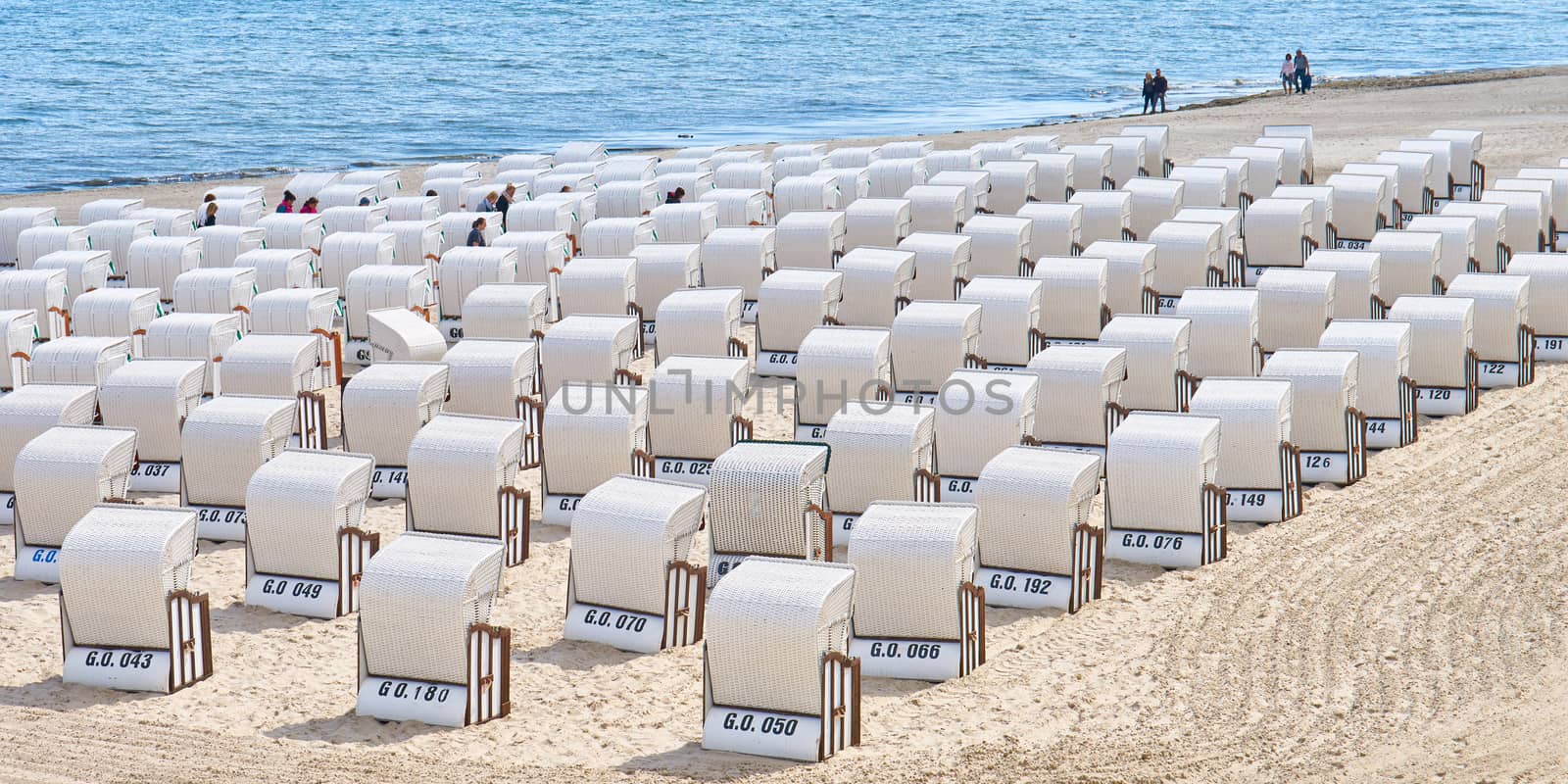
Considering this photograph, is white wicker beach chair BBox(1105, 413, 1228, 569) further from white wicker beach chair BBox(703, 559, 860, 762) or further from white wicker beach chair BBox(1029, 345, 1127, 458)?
white wicker beach chair BBox(703, 559, 860, 762)

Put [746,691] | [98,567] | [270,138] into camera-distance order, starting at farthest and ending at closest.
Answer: [270,138]
[98,567]
[746,691]

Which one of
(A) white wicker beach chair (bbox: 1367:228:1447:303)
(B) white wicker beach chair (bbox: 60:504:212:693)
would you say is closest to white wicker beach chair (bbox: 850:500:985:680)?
(B) white wicker beach chair (bbox: 60:504:212:693)

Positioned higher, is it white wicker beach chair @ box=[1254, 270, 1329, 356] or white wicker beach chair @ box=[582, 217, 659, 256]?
white wicker beach chair @ box=[582, 217, 659, 256]

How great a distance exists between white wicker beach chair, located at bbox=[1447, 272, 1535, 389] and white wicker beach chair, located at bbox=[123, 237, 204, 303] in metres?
17.5

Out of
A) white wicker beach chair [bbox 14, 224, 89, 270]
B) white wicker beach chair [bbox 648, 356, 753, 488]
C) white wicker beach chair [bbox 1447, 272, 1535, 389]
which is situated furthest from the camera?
white wicker beach chair [bbox 14, 224, 89, 270]

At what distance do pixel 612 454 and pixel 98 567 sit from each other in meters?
5.00

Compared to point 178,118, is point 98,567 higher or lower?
lower

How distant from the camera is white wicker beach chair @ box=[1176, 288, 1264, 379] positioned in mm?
18688

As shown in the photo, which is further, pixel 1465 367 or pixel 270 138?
pixel 270 138

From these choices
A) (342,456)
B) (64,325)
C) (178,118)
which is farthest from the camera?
(178,118)

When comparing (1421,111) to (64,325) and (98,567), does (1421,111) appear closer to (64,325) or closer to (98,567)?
(64,325)

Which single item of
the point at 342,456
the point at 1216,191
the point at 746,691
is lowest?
the point at 746,691

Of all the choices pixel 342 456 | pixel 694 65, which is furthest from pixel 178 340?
pixel 694 65

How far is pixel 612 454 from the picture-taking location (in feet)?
52.5
